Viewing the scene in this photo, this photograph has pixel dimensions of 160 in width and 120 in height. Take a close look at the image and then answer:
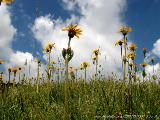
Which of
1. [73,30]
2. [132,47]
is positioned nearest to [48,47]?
[132,47]

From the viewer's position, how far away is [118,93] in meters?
4.41

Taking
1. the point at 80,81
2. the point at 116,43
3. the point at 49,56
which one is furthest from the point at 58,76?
the point at 116,43

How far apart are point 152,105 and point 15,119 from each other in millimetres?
1560

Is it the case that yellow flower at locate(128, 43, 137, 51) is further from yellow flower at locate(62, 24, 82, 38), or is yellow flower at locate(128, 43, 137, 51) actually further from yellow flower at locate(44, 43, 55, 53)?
yellow flower at locate(62, 24, 82, 38)

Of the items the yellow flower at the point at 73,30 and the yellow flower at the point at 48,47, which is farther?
the yellow flower at the point at 48,47

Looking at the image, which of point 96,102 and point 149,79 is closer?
point 96,102

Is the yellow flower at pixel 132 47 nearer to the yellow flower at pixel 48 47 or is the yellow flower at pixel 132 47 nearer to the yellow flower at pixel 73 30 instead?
the yellow flower at pixel 48 47

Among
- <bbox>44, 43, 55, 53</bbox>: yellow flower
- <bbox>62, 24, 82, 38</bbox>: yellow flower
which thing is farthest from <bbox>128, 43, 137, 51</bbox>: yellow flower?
<bbox>62, 24, 82, 38</bbox>: yellow flower

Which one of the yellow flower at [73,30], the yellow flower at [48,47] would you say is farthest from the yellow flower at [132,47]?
the yellow flower at [73,30]

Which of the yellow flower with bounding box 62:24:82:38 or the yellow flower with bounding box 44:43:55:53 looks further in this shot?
the yellow flower with bounding box 44:43:55:53

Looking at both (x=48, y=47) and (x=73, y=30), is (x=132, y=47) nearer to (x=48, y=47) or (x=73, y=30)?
(x=48, y=47)

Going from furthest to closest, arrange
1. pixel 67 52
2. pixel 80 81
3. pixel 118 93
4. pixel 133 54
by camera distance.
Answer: pixel 80 81, pixel 133 54, pixel 118 93, pixel 67 52

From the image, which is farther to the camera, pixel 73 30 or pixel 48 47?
pixel 48 47

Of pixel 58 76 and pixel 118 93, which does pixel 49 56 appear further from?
pixel 118 93
